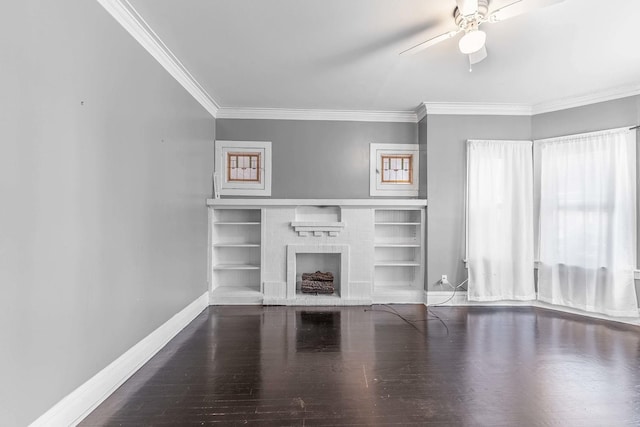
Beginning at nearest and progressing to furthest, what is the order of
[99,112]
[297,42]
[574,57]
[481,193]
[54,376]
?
1. [54,376]
2. [99,112]
3. [297,42]
4. [574,57]
5. [481,193]

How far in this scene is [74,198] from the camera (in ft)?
5.51

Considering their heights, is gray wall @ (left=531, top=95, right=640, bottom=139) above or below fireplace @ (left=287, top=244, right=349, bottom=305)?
above

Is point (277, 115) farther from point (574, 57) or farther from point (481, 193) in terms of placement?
point (574, 57)

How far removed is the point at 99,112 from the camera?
1887 millimetres

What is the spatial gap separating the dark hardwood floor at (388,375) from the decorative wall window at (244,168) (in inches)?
69.2

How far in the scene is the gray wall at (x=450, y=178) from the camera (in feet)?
13.1

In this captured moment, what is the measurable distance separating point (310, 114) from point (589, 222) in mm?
3701

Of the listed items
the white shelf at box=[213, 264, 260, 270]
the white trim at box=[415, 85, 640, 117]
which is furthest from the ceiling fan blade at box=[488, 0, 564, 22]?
the white shelf at box=[213, 264, 260, 270]

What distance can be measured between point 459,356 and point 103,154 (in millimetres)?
3140

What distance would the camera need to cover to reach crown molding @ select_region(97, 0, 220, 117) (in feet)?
6.70

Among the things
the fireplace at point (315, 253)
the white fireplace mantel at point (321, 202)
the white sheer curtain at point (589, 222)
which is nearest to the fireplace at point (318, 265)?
the fireplace at point (315, 253)

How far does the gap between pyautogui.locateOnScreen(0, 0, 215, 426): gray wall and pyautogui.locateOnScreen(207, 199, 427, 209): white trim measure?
4.03 feet

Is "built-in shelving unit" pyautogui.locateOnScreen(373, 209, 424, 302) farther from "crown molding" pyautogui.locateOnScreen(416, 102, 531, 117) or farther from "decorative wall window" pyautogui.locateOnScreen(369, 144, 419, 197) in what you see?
"crown molding" pyautogui.locateOnScreen(416, 102, 531, 117)

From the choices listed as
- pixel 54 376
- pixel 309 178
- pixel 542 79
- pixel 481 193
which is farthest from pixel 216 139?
pixel 542 79
